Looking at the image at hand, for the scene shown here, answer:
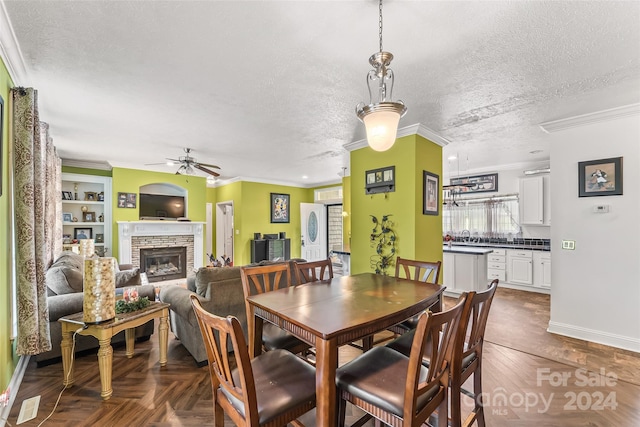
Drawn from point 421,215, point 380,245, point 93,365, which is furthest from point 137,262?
point 421,215

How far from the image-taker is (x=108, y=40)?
6.12 feet

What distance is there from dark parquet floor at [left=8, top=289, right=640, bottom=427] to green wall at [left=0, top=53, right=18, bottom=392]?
40 centimetres

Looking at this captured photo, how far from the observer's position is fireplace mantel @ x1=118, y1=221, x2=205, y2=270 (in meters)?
5.78

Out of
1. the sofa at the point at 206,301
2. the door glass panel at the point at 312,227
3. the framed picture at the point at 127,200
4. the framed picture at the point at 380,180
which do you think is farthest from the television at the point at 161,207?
the framed picture at the point at 380,180

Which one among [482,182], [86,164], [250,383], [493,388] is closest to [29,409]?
[250,383]

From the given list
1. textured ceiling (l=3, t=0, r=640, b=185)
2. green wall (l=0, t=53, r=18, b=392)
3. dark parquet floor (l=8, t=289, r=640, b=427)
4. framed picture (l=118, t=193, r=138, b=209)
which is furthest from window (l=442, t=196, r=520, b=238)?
framed picture (l=118, t=193, r=138, b=209)

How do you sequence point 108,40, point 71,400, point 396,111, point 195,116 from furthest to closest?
point 195,116
point 71,400
point 108,40
point 396,111

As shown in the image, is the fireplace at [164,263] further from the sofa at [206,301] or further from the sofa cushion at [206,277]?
the sofa cushion at [206,277]

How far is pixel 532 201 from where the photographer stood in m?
5.48

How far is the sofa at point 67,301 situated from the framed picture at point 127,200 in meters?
2.65

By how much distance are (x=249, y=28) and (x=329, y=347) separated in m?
1.87

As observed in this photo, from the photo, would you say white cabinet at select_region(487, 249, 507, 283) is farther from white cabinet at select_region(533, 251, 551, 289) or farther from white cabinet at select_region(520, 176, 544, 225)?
white cabinet at select_region(520, 176, 544, 225)

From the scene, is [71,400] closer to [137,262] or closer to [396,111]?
[396,111]

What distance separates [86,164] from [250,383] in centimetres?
647
